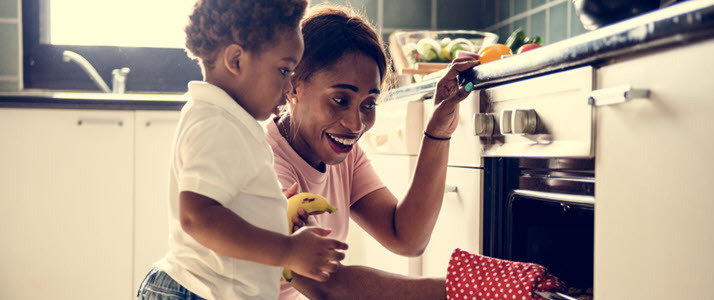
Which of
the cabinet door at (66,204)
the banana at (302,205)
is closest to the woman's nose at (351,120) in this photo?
the banana at (302,205)

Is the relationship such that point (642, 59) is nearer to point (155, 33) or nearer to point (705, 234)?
point (705, 234)

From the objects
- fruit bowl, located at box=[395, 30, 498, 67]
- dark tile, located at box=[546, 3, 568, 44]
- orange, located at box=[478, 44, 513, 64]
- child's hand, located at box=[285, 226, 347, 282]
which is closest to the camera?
child's hand, located at box=[285, 226, 347, 282]

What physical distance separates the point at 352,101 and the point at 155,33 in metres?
2.21

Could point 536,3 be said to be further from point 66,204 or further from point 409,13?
point 66,204

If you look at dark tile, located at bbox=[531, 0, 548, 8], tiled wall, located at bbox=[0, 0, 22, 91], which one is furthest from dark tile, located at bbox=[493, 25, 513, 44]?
tiled wall, located at bbox=[0, 0, 22, 91]

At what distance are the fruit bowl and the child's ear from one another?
118 centimetres

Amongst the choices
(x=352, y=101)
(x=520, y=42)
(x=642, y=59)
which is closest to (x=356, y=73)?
(x=352, y=101)

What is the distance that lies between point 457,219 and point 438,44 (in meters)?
0.81

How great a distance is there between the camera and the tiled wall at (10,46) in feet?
9.10

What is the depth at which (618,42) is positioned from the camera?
79cm

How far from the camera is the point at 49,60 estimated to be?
9.43ft

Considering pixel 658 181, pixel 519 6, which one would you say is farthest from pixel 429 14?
pixel 658 181

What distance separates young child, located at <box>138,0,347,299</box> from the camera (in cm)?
74

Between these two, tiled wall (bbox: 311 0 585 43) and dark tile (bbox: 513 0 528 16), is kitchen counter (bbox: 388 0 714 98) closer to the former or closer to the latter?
dark tile (bbox: 513 0 528 16)
